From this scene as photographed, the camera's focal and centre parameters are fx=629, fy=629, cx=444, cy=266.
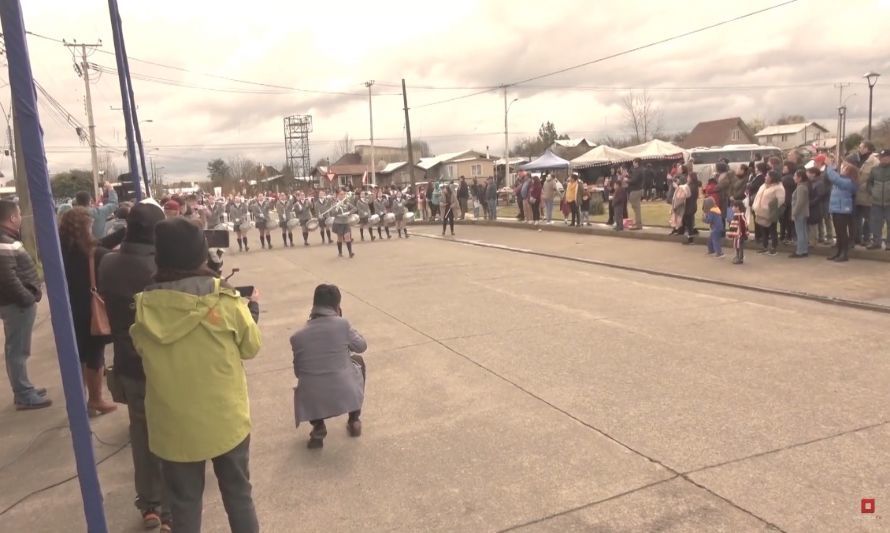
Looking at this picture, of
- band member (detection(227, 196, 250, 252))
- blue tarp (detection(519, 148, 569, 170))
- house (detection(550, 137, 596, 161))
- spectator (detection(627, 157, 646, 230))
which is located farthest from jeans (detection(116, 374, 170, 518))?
house (detection(550, 137, 596, 161))

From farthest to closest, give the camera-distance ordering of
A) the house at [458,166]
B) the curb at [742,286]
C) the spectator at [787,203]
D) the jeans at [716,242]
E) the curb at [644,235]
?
the house at [458,166], the jeans at [716,242], the spectator at [787,203], the curb at [644,235], the curb at [742,286]

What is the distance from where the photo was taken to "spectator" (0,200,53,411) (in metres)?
5.51

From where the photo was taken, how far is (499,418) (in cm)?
506

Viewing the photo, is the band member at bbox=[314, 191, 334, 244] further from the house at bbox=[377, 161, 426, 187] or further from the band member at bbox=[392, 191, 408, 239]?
the house at bbox=[377, 161, 426, 187]

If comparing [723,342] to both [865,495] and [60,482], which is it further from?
[60,482]

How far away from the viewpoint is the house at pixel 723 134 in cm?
8406

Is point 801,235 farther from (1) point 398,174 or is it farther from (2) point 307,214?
(1) point 398,174

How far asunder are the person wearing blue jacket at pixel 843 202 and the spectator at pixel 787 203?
2.94 feet

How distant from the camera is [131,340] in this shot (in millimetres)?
3791

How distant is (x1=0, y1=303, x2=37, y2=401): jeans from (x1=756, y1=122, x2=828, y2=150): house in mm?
103380

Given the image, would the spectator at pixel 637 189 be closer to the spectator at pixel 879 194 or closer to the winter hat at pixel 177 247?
the spectator at pixel 879 194

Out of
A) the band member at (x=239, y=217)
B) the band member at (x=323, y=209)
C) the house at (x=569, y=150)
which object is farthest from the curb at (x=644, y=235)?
the house at (x=569, y=150)

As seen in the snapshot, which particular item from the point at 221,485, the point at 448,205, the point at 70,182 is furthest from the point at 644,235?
the point at 70,182

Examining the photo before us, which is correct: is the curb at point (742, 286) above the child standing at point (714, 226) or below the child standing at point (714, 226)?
below
